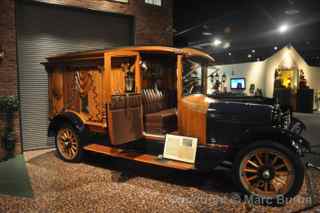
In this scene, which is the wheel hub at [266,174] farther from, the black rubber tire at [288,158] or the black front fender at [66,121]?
the black front fender at [66,121]

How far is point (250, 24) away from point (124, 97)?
7.96 metres

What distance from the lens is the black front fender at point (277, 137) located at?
2902 mm

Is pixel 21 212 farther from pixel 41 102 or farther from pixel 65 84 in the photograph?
pixel 41 102

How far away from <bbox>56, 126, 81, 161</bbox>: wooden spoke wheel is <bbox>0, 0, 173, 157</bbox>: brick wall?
1033 mm

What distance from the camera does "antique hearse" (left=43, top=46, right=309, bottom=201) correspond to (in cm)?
298

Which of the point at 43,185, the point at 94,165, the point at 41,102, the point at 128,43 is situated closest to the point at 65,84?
the point at 41,102

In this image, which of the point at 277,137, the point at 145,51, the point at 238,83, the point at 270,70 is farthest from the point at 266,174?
the point at 238,83

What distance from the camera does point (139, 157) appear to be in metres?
3.78

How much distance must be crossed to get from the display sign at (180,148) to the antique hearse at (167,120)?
0.5 inches

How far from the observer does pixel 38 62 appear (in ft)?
17.4

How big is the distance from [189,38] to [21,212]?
36.0 ft

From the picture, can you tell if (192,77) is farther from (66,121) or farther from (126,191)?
(66,121)

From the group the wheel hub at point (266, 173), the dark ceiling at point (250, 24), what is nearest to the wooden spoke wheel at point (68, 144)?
the wheel hub at point (266, 173)

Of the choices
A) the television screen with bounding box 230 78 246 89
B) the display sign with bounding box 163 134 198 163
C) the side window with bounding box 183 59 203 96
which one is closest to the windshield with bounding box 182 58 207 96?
the side window with bounding box 183 59 203 96
